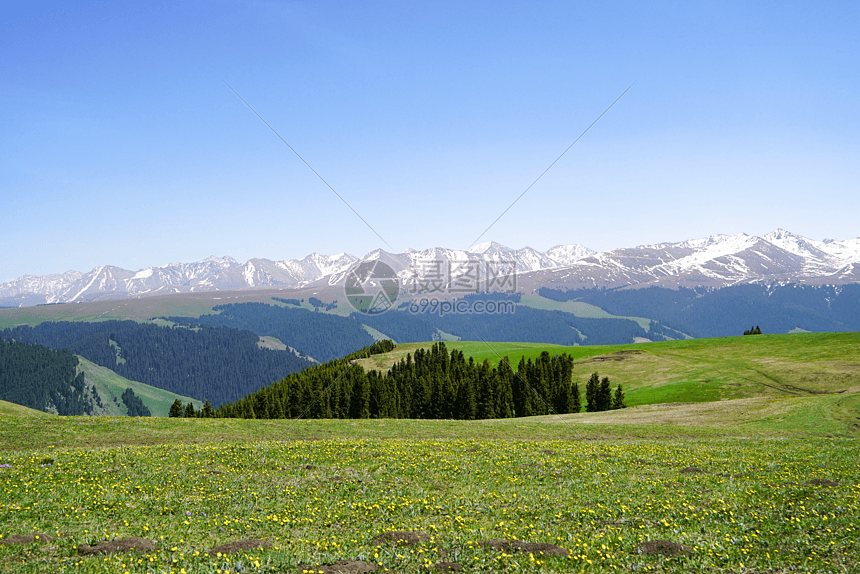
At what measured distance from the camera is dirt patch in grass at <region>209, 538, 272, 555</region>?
41.5 feet

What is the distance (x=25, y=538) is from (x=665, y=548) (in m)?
17.4

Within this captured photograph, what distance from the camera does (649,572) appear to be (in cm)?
1209

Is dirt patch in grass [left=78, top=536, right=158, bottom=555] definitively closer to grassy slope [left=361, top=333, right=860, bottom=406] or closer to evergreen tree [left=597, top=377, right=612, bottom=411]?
grassy slope [left=361, top=333, right=860, bottom=406]

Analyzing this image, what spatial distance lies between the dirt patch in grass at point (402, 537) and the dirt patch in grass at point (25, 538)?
8.80m

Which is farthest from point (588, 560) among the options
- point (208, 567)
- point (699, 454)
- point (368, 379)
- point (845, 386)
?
point (368, 379)

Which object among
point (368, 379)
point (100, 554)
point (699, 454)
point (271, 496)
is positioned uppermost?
point (100, 554)

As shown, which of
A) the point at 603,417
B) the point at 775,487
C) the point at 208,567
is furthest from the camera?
the point at 603,417

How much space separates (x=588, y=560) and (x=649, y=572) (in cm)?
147

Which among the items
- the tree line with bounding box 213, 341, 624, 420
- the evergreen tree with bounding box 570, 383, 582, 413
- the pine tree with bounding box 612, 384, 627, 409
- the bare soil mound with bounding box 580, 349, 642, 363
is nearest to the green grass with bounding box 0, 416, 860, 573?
the pine tree with bounding box 612, 384, 627, 409

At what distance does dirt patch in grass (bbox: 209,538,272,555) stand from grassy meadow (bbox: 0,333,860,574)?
6.9 inches

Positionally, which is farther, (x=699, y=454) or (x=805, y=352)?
(x=805, y=352)

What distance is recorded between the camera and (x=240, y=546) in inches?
511

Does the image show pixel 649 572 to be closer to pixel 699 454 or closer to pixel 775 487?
pixel 775 487

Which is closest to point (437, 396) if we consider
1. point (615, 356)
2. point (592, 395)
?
point (592, 395)
